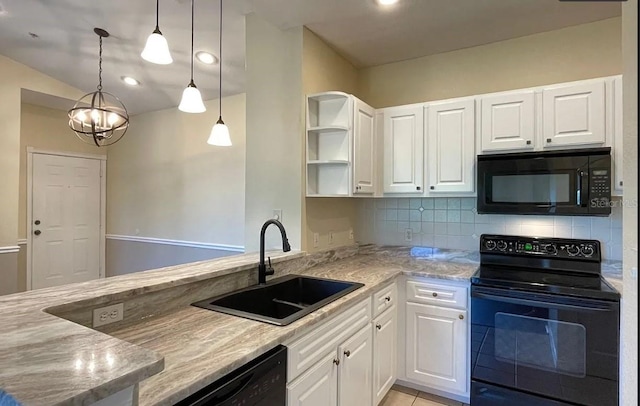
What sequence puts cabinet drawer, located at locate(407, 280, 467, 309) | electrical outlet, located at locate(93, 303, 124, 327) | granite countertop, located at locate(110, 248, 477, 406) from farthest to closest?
cabinet drawer, located at locate(407, 280, 467, 309), electrical outlet, located at locate(93, 303, 124, 327), granite countertop, located at locate(110, 248, 477, 406)

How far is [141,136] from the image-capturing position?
16.9 ft

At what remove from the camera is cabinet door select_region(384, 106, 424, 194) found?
109 inches

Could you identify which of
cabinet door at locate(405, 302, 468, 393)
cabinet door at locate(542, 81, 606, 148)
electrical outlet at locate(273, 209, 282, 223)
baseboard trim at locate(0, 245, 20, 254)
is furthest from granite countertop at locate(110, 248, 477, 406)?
baseboard trim at locate(0, 245, 20, 254)

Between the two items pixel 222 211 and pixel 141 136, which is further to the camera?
pixel 141 136

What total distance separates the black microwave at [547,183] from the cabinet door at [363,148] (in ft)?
2.67

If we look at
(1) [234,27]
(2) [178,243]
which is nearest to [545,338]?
(1) [234,27]

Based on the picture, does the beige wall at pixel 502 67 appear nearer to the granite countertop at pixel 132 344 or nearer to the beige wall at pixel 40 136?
the granite countertop at pixel 132 344

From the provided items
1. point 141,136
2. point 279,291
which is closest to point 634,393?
point 279,291

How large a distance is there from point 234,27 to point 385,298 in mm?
2420

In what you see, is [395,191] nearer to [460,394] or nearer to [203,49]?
[460,394]

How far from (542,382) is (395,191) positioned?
1596 mm

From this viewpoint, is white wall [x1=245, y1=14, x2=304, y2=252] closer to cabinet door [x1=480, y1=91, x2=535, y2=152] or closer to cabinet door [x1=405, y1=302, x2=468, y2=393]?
cabinet door [x1=405, y1=302, x2=468, y2=393]

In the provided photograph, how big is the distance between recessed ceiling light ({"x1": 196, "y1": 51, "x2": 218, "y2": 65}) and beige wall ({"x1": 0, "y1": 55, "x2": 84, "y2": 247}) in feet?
8.16

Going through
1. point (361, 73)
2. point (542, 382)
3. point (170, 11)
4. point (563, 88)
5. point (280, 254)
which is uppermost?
point (170, 11)
